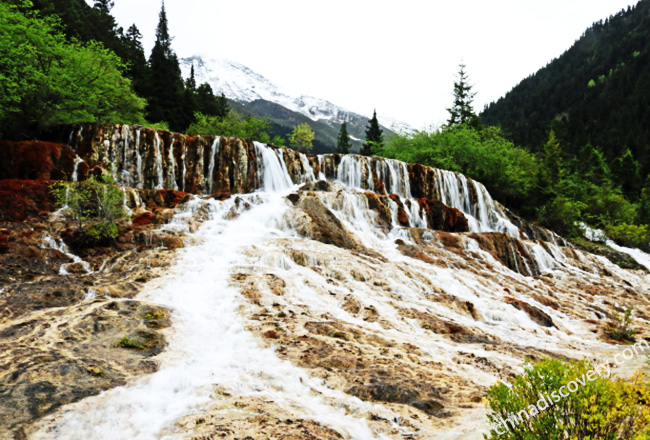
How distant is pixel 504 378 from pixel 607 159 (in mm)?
87839

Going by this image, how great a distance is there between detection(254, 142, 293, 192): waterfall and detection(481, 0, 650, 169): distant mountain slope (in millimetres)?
75871

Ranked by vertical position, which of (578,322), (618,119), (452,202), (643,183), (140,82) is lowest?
(578,322)

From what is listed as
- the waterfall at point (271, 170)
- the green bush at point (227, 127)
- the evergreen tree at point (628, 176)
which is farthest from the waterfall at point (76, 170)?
the evergreen tree at point (628, 176)

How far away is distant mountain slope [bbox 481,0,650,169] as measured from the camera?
7875cm

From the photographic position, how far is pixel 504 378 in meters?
6.13

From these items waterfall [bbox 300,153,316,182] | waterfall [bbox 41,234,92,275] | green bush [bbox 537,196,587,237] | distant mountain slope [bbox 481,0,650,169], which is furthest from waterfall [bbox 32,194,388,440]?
distant mountain slope [bbox 481,0,650,169]

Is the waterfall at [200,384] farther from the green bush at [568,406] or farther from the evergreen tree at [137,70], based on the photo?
the evergreen tree at [137,70]

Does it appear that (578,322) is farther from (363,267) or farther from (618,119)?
(618,119)

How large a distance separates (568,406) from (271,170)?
77.0ft

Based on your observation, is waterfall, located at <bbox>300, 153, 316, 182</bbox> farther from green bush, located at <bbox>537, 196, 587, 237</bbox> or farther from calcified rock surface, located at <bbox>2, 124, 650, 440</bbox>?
green bush, located at <bbox>537, 196, 587, 237</bbox>

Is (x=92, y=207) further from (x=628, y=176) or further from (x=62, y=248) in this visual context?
(x=628, y=176)

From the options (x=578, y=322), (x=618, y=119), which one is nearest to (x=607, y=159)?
(x=618, y=119)

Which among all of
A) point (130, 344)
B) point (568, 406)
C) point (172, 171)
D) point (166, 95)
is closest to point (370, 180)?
point (172, 171)

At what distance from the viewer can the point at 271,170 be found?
24719 millimetres
